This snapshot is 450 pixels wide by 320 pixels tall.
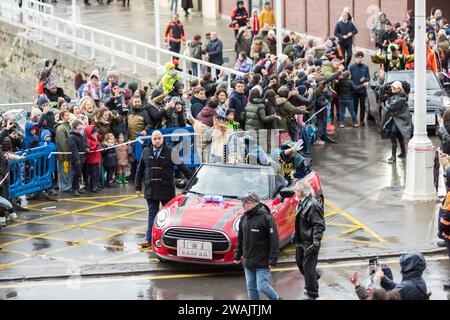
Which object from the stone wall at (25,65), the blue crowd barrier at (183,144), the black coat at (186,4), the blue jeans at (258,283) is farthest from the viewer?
the black coat at (186,4)

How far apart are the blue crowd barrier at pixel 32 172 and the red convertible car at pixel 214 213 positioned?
436 centimetres

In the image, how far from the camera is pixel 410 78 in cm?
2792

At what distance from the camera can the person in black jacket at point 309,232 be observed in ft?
49.9

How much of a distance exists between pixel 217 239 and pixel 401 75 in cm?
1264

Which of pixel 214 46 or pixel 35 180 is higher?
pixel 214 46

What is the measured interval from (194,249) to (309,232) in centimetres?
215

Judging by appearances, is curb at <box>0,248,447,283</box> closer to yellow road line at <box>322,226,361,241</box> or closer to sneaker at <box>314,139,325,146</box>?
yellow road line at <box>322,226,361,241</box>

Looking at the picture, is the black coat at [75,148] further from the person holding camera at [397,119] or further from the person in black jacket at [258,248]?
the person in black jacket at [258,248]

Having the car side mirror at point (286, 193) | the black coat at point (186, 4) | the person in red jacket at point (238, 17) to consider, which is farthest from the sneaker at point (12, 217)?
the black coat at point (186, 4)

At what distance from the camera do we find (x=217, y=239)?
54.5ft

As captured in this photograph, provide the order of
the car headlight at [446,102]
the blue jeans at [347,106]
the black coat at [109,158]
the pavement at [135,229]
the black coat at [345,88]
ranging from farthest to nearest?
1. the blue jeans at [347,106]
2. the black coat at [345,88]
3. the car headlight at [446,102]
4. the black coat at [109,158]
5. the pavement at [135,229]
